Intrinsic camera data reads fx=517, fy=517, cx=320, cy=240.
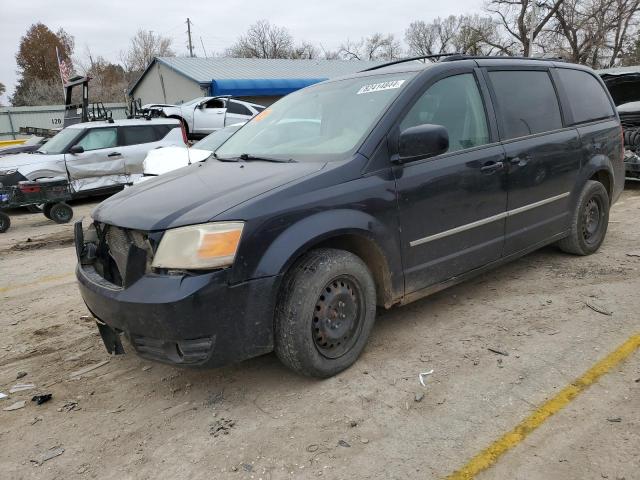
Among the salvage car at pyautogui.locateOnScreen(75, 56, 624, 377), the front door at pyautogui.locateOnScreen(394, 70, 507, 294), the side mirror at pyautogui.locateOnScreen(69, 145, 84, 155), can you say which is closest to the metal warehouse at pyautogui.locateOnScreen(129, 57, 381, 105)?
the side mirror at pyautogui.locateOnScreen(69, 145, 84, 155)

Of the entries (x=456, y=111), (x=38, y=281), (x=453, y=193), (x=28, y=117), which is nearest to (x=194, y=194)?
(x=453, y=193)

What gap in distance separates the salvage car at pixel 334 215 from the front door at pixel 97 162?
7.17m

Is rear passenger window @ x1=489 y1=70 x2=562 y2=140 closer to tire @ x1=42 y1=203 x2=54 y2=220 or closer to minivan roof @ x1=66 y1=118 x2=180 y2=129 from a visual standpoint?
tire @ x1=42 y1=203 x2=54 y2=220

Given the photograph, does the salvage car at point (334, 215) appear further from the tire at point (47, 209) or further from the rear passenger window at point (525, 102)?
the tire at point (47, 209)

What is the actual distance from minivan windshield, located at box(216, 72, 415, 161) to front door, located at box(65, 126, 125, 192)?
7.12 metres

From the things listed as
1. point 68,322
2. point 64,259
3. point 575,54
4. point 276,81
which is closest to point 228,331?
point 68,322

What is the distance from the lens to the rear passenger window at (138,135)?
10.9 metres

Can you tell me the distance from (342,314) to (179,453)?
3.78ft

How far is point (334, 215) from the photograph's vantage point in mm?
2932

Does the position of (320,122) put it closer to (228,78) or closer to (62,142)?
(62,142)

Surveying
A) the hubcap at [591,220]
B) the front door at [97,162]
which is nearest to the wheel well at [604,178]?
the hubcap at [591,220]

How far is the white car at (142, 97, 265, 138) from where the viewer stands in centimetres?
1602

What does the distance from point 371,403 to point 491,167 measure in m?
1.94

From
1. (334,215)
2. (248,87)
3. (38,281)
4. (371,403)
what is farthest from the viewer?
(248,87)
